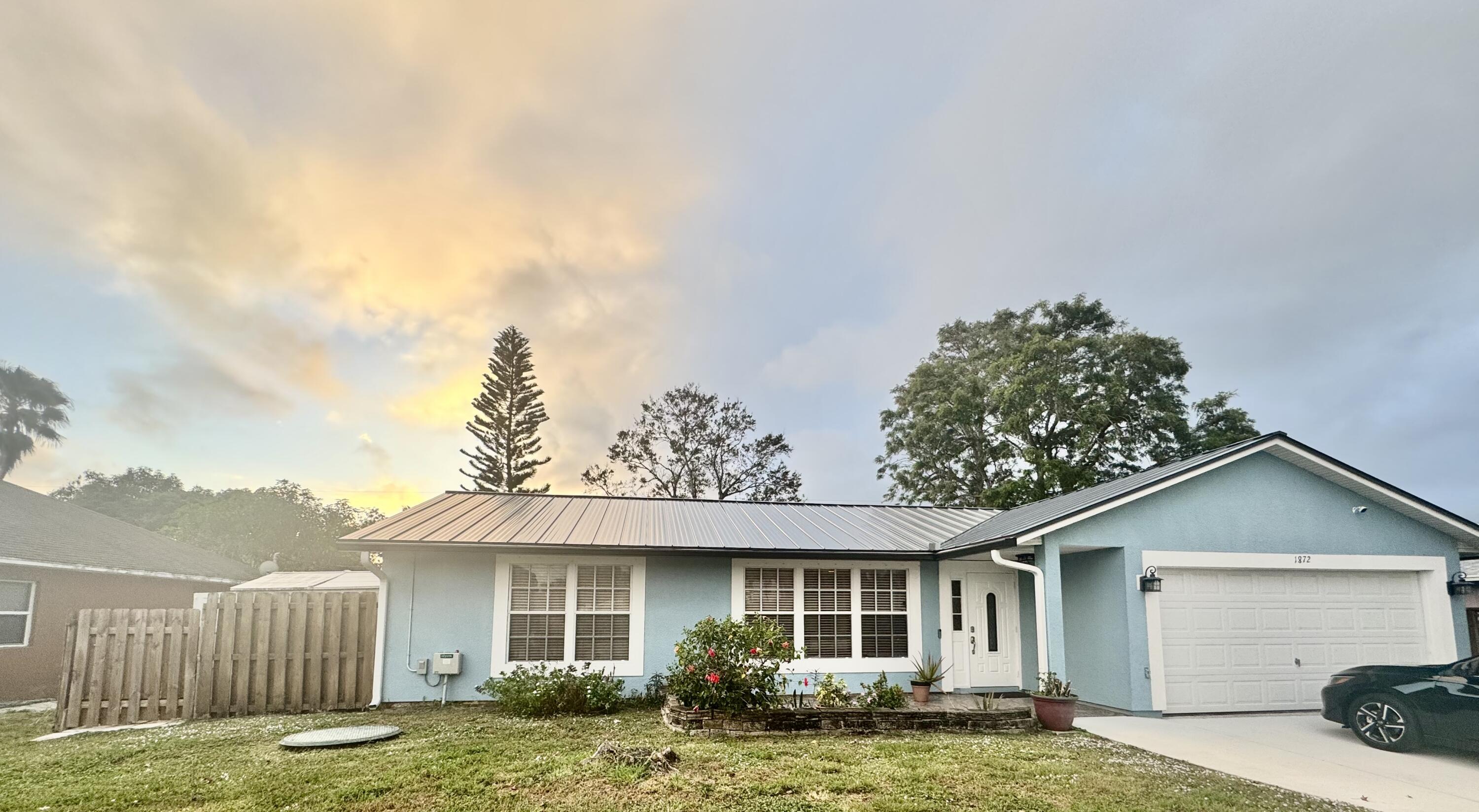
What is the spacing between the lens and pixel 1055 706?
877 centimetres

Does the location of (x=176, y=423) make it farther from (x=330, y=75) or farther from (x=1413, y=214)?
(x=1413, y=214)

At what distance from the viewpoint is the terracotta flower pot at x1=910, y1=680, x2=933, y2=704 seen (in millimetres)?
10180

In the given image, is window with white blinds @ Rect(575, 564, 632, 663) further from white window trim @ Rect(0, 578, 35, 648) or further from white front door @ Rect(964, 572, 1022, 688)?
white window trim @ Rect(0, 578, 35, 648)

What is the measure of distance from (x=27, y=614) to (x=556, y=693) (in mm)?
10427

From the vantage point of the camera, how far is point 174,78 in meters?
9.50

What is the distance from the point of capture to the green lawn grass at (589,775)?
5.67m

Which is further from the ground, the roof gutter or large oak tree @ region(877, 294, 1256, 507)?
large oak tree @ region(877, 294, 1256, 507)

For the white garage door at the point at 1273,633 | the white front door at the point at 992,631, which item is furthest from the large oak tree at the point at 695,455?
the white garage door at the point at 1273,633

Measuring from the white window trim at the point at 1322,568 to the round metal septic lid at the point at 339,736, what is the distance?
32.5 ft

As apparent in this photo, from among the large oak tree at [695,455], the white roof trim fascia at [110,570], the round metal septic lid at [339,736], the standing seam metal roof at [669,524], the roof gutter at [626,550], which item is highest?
the large oak tree at [695,455]

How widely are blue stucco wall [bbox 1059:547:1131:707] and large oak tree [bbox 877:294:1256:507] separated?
1192 cm

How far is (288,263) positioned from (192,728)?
23.4ft

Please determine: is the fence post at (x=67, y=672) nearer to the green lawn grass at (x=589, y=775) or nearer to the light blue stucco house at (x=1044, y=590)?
the green lawn grass at (x=589, y=775)

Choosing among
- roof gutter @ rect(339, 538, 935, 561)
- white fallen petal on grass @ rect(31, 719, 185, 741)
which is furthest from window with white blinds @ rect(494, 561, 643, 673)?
white fallen petal on grass @ rect(31, 719, 185, 741)
